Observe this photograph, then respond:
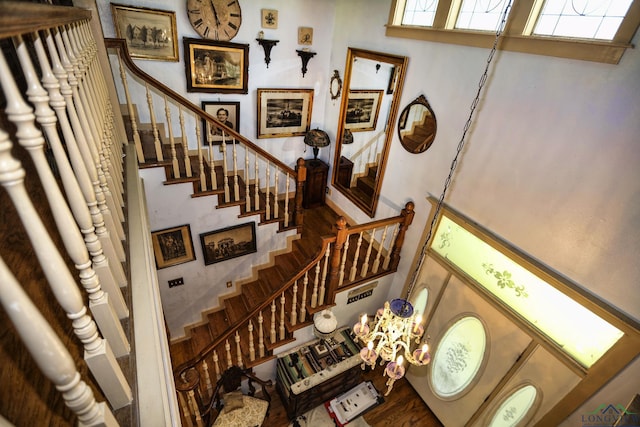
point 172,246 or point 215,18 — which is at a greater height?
point 215,18

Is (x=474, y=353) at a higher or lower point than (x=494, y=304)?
lower

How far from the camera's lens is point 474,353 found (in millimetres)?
3336

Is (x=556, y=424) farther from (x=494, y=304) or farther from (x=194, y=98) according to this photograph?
(x=194, y=98)

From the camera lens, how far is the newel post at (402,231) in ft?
11.9

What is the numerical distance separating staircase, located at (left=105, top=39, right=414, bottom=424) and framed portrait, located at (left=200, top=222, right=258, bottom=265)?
240 mm

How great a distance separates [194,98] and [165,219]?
1.75 m

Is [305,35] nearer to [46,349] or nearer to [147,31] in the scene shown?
[147,31]

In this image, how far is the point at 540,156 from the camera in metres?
2.47

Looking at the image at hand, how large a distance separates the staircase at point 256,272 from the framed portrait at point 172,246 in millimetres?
577

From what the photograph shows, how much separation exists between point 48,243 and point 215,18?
4.21 metres

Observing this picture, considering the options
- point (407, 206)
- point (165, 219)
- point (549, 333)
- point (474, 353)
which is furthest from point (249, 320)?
point (549, 333)

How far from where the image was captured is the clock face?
3729 mm

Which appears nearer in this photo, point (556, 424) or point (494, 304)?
point (556, 424)

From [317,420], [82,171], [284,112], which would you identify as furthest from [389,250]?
[82,171]
